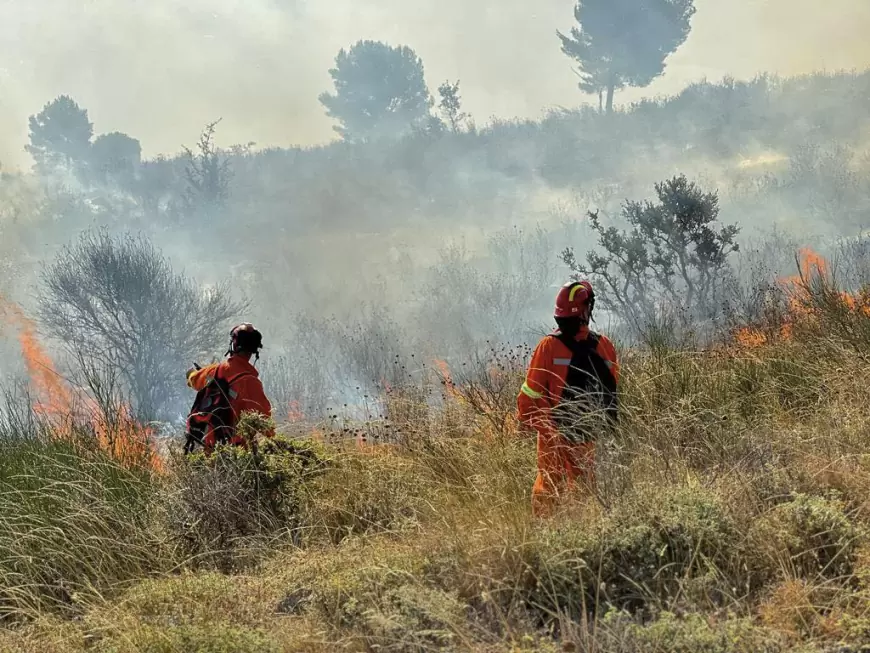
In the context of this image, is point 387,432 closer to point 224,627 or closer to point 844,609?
point 224,627

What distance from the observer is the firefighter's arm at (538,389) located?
11.9 feet

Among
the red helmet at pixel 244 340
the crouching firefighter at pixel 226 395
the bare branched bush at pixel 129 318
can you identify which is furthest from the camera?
the bare branched bush at pixel 129 318

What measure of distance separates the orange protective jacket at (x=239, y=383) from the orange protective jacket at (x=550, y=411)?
7.18ft

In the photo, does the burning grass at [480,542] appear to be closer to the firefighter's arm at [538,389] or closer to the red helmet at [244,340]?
the firefighter's arm at [538,389]

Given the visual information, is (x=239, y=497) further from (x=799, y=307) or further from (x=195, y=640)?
(x=799, y=307)

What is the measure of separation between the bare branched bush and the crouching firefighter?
30541 mm

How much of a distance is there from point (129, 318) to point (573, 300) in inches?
1389

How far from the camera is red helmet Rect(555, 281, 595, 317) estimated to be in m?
3.58

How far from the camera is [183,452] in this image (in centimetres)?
460

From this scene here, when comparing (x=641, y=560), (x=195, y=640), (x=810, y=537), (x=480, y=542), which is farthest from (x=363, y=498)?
(x=810, y=537)

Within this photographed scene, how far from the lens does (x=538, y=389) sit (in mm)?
3635

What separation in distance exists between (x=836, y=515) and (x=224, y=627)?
7.65 ft

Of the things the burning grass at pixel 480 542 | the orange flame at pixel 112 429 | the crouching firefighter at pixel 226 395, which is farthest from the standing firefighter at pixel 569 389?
the orange flame at pixel 112 429

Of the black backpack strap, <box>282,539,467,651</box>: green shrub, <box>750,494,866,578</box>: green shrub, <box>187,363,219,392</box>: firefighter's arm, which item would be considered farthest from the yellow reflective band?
<box>187,363,219,392</box>: firefighter's arm
